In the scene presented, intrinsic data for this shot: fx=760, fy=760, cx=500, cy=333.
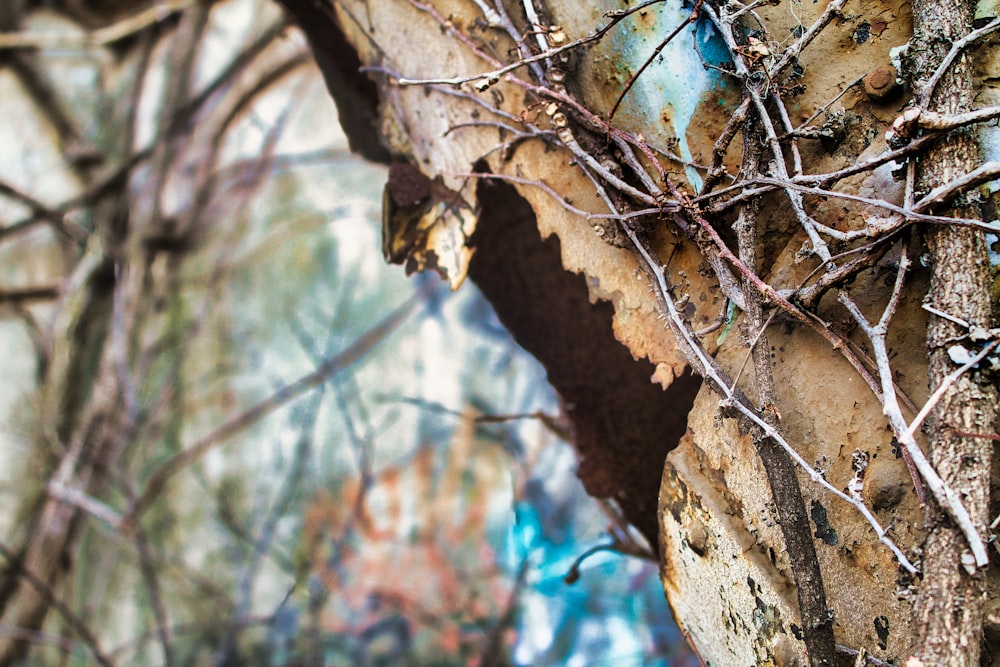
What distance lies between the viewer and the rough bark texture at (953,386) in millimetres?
746

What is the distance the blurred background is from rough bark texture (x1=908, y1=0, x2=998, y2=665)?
548 mm

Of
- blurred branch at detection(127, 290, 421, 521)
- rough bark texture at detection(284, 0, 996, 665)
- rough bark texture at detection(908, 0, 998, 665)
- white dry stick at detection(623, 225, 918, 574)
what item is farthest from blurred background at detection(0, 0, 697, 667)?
rough bark texture at detection(908, 0, 998, 665)

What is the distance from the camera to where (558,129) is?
3.62ft

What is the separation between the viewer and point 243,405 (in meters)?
1.81

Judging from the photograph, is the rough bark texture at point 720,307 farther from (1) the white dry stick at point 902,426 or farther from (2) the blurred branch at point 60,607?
(2) the blurred branch at point 60,607

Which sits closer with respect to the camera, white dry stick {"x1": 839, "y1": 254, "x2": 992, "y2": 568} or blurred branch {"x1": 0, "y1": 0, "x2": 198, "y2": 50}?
white dry stick {"x1": 839, "y1": 254, "x2": 992, "y2": 568}

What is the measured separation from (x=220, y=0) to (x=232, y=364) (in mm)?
1077

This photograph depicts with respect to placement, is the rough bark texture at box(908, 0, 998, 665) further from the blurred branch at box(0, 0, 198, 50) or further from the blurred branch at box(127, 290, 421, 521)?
the blurred branch at box(0, 0, 198, 50)

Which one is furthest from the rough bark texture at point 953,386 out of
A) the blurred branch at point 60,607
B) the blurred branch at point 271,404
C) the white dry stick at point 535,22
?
the blurred branch at point 60,607

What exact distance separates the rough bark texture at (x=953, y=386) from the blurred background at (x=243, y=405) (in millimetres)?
548

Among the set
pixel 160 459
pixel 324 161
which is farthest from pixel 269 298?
pixel 160 459

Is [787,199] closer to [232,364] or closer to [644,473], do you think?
[644,473]

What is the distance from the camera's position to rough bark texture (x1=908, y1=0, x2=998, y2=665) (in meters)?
0.75

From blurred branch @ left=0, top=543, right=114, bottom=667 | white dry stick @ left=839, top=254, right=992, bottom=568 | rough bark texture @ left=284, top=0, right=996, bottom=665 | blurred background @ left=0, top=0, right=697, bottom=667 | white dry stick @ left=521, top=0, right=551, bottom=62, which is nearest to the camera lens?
white dry stick @ left=839, top=254, right=992, bottom=568
